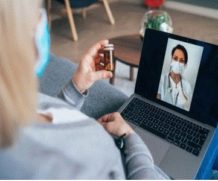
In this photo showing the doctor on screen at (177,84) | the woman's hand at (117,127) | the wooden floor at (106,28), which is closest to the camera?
the woman's hand at (117,127)

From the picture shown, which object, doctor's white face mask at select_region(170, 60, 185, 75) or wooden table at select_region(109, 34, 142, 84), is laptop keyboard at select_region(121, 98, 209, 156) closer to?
doctor's white face mask at select_region(170, 60, 185, 75)

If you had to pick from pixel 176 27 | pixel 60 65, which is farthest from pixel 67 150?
pixel 176 27

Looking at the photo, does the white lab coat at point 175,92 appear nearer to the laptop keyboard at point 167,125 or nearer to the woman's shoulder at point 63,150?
the laptop keyboard at point 167,125

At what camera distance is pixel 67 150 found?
0.48 m

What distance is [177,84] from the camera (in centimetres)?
92

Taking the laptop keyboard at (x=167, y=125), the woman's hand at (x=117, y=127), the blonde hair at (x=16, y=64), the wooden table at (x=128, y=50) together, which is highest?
the blonde hair at (x=16, y=64)

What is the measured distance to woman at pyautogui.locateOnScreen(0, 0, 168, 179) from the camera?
0.39 meters

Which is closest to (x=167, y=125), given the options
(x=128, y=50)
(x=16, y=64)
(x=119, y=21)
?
(x=16, y=64)

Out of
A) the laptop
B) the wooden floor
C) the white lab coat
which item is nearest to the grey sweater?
the laptop

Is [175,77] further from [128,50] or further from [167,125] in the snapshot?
[128,50]

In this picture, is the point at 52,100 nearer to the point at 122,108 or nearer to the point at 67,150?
the point at 67,150

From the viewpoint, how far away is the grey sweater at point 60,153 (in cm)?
45

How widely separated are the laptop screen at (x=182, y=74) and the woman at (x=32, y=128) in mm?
385

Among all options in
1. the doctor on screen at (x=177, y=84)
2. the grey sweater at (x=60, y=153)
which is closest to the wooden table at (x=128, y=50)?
the doctor on screen at (x=177, y=84)
